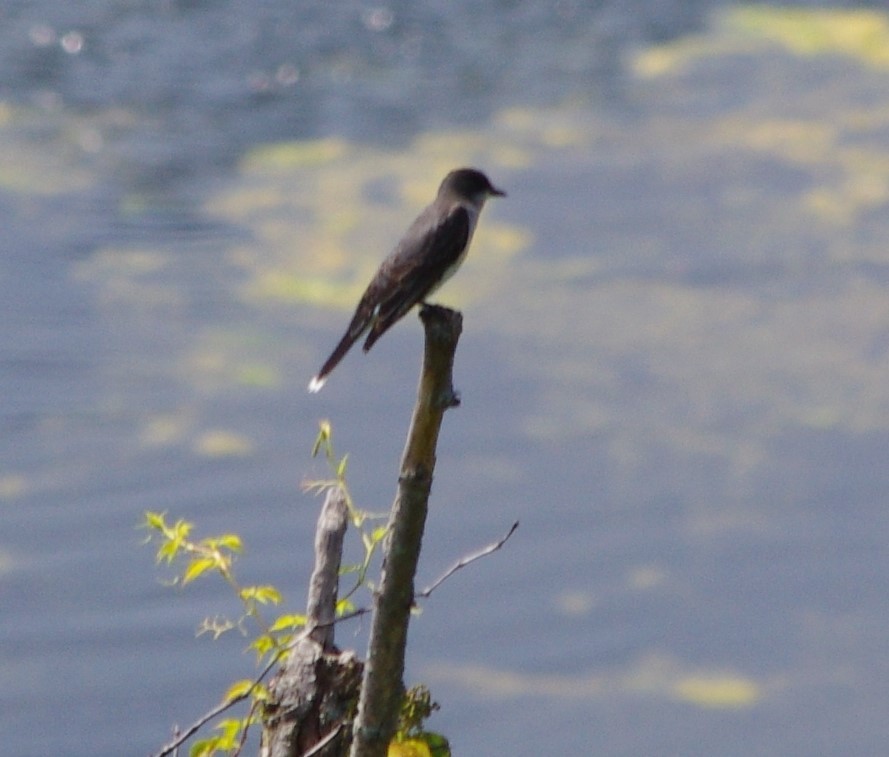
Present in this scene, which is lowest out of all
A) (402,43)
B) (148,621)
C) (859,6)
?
(148,621)

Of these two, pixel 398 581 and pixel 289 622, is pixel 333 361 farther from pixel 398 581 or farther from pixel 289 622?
pixel 398 581

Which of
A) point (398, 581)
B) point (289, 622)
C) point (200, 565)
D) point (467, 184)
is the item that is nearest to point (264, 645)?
point (289, 622)

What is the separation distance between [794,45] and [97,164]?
633cm

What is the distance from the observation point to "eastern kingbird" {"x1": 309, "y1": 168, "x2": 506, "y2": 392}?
423 cm

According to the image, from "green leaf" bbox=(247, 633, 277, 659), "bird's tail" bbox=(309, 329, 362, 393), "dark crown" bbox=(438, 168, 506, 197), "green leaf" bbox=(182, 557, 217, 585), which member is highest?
"dark crown" bbox=(438, 168, 506, 197)

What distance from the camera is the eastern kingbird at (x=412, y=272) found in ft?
13.9

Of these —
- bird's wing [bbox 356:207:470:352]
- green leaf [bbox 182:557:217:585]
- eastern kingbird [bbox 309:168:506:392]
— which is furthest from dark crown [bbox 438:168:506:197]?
green leaf [bbox 182:557:217:585]

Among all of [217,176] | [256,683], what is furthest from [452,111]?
[256,683]

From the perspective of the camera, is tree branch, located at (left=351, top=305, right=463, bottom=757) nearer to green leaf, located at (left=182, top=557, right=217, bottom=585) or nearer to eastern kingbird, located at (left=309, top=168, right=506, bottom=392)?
green leaf, located at (left=182, top=557, right=217, bottom=585)

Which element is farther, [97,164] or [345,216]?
[97,164]

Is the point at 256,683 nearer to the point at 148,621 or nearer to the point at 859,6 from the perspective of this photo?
the point at 148,621

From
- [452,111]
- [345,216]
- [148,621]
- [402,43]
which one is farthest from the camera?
[402,43]

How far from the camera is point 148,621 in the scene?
7930 mm

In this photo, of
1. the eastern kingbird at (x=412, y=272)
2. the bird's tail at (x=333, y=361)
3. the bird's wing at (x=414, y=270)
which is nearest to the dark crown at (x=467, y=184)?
the eastern kingbird at (x=412, y=272)
